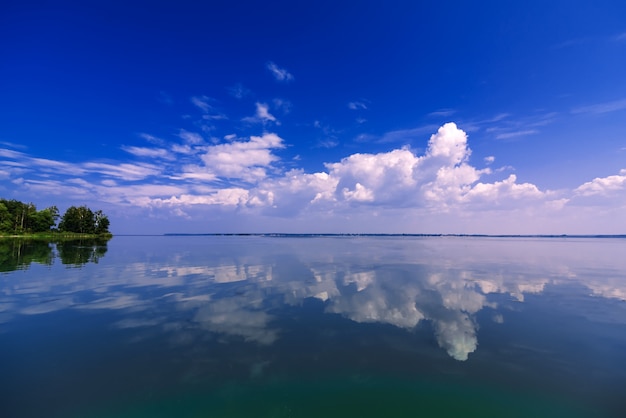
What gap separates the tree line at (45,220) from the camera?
342 ft

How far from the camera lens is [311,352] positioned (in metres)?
10.2

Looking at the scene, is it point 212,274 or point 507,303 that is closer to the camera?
point 507,303

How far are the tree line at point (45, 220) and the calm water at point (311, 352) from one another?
397 feet

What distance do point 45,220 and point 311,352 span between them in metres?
153

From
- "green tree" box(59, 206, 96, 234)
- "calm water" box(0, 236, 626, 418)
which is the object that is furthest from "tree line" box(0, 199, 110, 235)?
"calm water" box(0, 236, 626, 418)

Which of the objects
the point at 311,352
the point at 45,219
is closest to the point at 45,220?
the point at 45,219

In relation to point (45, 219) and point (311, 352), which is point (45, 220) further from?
point (311, 352)

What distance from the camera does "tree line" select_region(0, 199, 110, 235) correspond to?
104m

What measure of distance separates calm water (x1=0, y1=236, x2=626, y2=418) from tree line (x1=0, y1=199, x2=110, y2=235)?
121134 millimetres

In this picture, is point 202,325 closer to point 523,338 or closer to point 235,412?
point 235,412

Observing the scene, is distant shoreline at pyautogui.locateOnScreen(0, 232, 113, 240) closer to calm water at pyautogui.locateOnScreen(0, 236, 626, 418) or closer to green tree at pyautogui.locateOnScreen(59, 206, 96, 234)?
green tree at pyautogui.locateOnScreen(59, 206, 96, 234)

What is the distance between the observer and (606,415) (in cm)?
700

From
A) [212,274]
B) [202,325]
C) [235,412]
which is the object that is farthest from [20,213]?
[235,412]

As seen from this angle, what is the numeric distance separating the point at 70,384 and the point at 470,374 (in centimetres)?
1138
